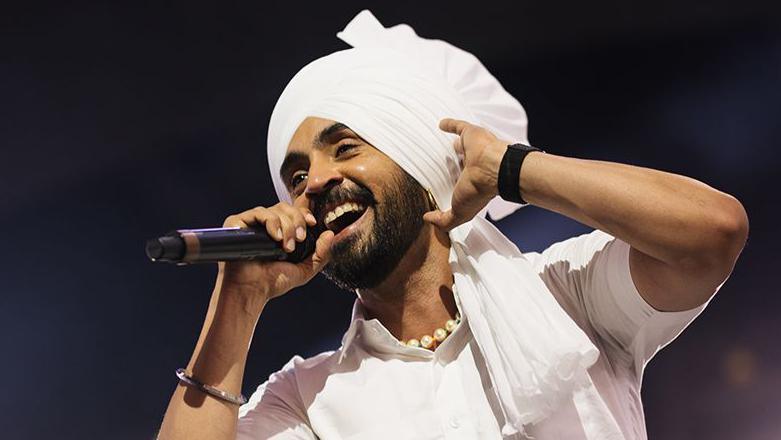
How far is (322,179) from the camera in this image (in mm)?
2012

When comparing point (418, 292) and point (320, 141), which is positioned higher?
point (320, 141)

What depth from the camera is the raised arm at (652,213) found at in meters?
1.63

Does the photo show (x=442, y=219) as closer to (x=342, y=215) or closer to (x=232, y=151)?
(x=342, y=215)

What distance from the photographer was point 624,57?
3.20 metres

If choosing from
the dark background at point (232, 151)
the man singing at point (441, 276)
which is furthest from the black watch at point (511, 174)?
the dark background at point (232, 151)

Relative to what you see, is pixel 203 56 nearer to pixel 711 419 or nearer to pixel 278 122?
pixel 278 122

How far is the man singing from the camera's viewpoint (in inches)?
66.9

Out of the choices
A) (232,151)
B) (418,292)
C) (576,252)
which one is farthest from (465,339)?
(232,151)

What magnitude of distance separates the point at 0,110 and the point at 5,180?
0.69ft

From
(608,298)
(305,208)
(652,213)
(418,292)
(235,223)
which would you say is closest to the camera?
(652,213)

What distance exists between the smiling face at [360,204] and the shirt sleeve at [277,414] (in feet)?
0.83

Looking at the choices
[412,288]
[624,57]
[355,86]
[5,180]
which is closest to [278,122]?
[355,86]

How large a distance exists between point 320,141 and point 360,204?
0.18 meters

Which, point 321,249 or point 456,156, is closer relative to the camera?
point 321,249
